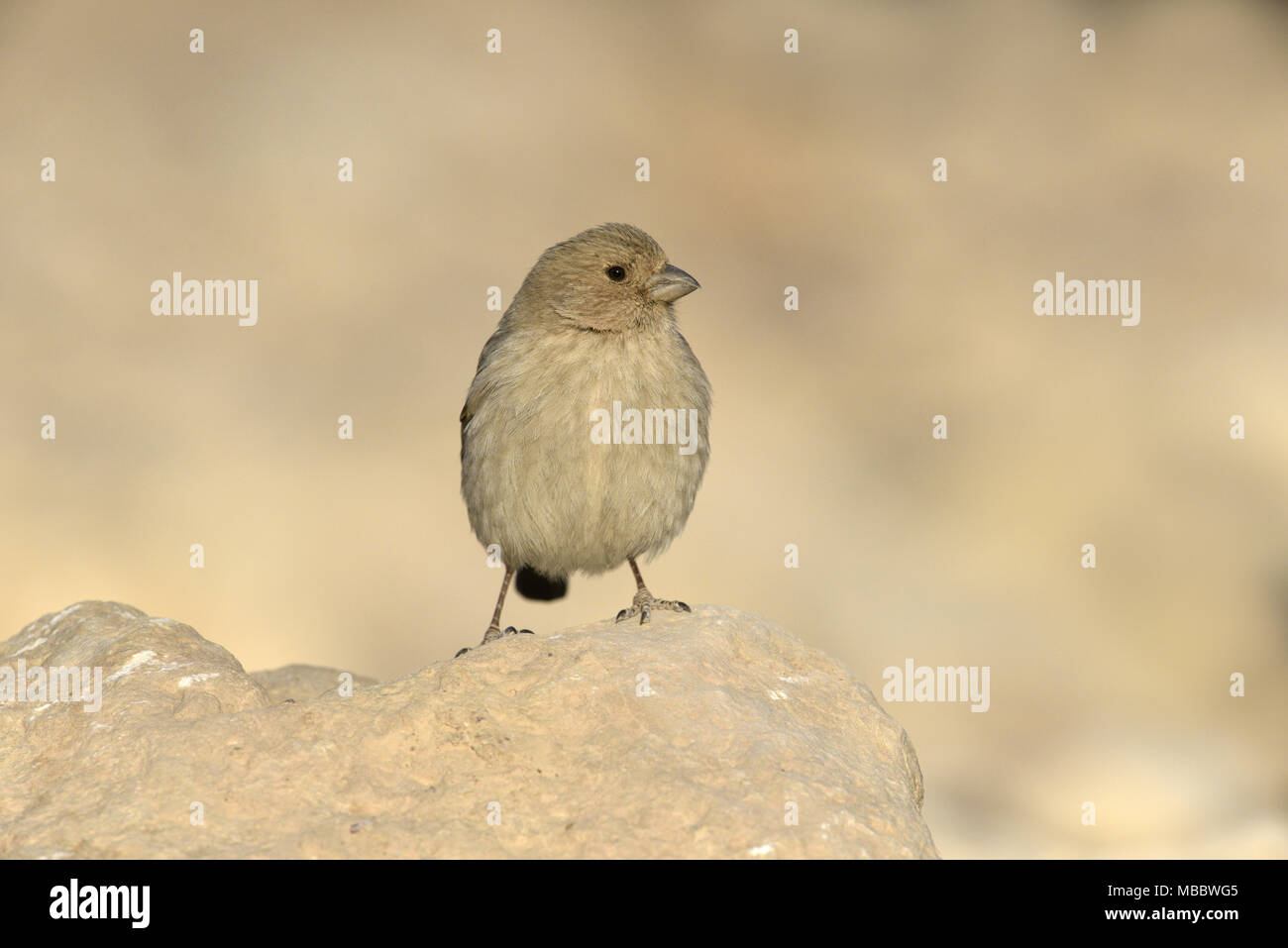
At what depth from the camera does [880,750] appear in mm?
4547

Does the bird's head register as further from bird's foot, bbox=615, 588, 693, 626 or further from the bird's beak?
bird's foot, bbox=615, 588, 693, 626

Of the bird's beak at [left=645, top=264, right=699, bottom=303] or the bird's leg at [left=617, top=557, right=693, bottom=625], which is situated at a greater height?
the bird's beak at [left=645, top=264, right=699, bottom=303]

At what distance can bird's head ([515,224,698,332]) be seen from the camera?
233 inches

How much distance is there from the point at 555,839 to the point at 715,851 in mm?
486

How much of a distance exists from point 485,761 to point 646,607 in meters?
1.59

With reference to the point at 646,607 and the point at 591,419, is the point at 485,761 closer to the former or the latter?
the point at 646,607

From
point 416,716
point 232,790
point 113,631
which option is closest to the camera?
point 232,790

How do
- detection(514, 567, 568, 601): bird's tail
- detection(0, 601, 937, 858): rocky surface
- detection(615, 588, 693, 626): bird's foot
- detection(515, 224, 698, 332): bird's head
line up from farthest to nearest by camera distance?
detection(514, 567, 568, 601): bird's tail < detection(515, 224, 698, 332): bird's head < detection(615, 588, 693, 626): bird's foot < detection(0, 601, 937, 858): rocky surface

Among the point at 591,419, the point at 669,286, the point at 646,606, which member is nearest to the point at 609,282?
the point at 669,286

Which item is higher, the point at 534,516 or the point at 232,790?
the point at 534,516

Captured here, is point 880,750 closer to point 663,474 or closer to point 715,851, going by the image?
point 715,851

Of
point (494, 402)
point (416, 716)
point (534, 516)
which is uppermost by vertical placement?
point (494, 402)

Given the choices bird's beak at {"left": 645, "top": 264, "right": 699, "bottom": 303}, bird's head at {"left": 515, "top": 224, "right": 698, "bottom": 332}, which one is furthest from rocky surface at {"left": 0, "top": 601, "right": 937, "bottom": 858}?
bird's beak at {"left": 645, "top": 264, "right": 699, "bottom": 303}
